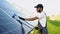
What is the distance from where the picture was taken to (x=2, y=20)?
5.32 m

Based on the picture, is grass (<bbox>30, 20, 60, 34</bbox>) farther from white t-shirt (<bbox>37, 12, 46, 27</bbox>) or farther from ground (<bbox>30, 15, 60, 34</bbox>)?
white t-shirt (<bbox>37, 12, 46, 27</bbox>)

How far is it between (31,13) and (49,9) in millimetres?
909

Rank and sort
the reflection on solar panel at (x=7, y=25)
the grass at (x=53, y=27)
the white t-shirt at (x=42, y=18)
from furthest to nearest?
the grass at (x=53, y=27)
the reflection on solar panel at (x=7, y=25)
the white t-shirt at (x=42, y=18)

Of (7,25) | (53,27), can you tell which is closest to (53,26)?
(53,27)

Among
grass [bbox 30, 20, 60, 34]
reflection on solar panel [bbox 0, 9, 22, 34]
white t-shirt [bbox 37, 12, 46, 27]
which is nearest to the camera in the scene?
white t-shirt [bbox 37, 12, 46, 27]

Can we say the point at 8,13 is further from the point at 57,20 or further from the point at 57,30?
the point at 57,20

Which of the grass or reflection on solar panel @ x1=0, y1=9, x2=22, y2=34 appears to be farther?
the grass

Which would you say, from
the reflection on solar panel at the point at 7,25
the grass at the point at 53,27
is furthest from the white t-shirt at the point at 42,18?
the grass at the point at 53,27

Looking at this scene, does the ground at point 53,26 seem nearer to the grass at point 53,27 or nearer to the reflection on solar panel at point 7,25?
the grass at point 53,27

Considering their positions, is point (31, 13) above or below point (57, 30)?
above

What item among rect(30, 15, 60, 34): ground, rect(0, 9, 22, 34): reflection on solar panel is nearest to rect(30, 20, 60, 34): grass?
rect(30, 15, 60, 34): ground

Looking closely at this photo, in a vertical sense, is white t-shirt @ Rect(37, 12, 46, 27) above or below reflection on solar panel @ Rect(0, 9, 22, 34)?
above

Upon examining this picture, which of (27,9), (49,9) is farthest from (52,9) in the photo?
(27,9)

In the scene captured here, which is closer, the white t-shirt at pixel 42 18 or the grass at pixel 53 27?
the white t-shirt at pixel 42 18
